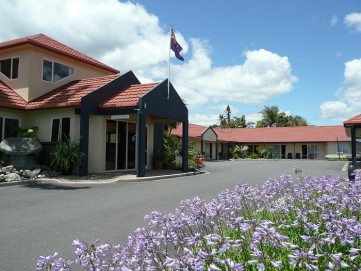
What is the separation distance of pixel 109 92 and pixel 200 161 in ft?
26.5

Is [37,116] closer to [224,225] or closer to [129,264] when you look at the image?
[224,225]

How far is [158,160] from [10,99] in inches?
338

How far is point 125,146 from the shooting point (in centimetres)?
1984

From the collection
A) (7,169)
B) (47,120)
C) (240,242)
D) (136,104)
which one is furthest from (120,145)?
(240,242)

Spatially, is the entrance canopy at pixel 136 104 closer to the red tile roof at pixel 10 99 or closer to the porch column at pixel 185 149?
the porch column at pixel 185 149

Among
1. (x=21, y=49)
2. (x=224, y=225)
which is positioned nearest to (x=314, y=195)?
(x=224, y=225)

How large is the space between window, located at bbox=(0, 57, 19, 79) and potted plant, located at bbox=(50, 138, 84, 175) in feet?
19.6

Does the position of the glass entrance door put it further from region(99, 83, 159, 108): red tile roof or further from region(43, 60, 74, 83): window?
region(43, 60, 74, 83): window

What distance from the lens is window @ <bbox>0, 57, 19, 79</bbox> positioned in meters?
20.1

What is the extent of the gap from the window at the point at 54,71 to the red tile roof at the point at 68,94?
72 cm

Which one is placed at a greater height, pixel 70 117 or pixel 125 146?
pixel 70 117

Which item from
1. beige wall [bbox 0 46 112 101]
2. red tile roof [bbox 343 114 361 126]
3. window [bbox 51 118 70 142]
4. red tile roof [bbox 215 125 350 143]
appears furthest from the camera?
red tile roof [bbox 215 125 350 143]

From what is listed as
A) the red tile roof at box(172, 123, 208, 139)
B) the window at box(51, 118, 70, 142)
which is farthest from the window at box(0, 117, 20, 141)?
the red tile roof at box(172, 123, 208, 139)

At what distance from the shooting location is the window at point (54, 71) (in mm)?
20328
